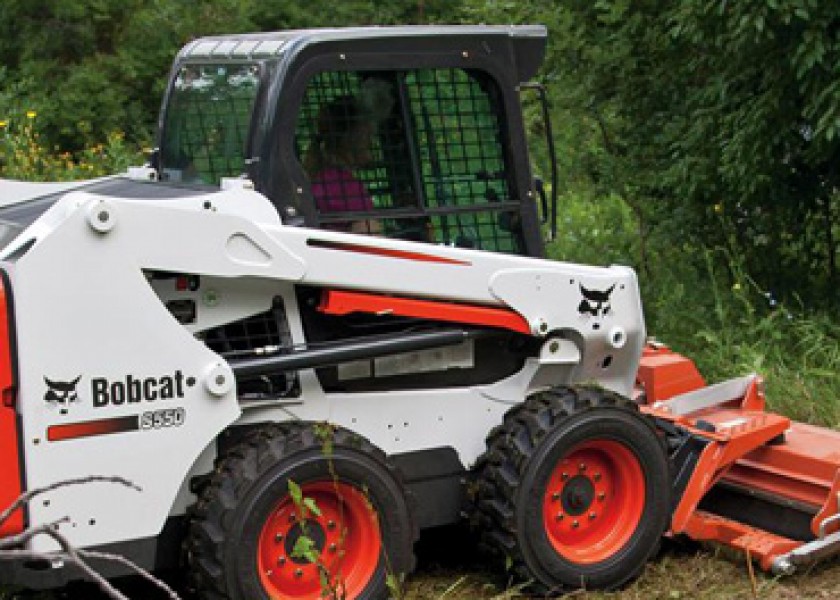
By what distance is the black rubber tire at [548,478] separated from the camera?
512cm

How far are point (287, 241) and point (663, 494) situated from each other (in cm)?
175

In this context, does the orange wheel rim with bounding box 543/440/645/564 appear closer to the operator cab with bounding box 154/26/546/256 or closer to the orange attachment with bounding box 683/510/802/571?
the orange attachment with bounding box 683/510/802/571

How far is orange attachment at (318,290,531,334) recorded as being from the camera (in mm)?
4855

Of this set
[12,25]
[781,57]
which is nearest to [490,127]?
[781,57]

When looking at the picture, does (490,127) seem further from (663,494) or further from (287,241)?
(663,494)

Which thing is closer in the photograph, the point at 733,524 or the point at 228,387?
the point at 228,387

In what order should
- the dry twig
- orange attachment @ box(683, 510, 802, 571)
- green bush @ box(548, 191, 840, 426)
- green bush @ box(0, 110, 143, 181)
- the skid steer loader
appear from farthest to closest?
green bush @ box(0, 110, 143, 181) < green bush @ box(548, 191, 840, 426) < orange attachment @ box(683, 510, 802, 571) < the skid steer loader < the dry twig

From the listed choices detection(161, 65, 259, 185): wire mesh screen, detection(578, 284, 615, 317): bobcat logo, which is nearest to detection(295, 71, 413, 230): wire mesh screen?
detection(161, 65, 259, 185): wire mesh screen

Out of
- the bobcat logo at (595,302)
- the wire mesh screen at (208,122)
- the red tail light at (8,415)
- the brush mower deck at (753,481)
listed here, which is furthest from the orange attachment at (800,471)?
the red tail light at (8,415)

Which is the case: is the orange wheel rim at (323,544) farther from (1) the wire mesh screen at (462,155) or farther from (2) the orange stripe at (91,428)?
(1) the wire mesh screen at (462,155)

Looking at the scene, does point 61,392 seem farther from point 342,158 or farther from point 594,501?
point 594,501

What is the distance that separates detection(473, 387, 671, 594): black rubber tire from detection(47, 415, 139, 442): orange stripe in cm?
135

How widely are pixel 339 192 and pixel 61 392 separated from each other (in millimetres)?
1292

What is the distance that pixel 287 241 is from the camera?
15.5ft
